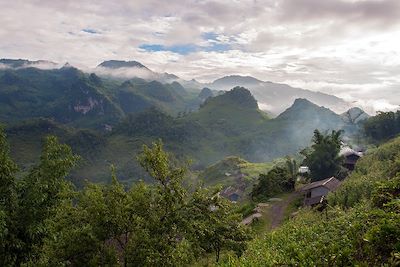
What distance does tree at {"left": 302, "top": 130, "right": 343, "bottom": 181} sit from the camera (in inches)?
2798

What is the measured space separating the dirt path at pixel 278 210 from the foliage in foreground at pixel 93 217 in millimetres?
28340

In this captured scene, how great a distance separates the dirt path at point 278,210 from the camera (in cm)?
4847

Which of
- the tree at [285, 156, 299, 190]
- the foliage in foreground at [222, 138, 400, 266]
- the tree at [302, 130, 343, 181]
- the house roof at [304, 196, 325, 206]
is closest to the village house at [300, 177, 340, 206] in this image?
the house roof at [304, 196, 325, 206]

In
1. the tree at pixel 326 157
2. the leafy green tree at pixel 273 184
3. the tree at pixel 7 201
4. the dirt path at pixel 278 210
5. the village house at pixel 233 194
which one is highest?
the tree at pixel 7 201

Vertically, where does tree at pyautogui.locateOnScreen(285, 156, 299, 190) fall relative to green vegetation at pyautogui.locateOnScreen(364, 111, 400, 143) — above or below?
below

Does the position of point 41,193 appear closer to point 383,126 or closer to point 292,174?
point 292,174

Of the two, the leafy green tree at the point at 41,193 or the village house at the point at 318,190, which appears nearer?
the leafy green tree at the point at 41,193

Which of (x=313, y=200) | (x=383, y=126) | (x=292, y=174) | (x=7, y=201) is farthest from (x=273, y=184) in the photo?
(x=383, y=126)

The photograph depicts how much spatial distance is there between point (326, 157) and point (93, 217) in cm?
6014

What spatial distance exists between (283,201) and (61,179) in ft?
155

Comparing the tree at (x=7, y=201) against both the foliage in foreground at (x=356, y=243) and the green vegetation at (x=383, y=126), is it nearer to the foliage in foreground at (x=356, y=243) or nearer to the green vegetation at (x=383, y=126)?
the foliage in foreground at (x=356, y=243)

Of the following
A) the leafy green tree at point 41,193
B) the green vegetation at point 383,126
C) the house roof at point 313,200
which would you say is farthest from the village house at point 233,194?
the leafy green tree at point 41,193

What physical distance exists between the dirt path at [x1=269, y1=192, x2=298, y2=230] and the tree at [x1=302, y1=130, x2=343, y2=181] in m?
10.4

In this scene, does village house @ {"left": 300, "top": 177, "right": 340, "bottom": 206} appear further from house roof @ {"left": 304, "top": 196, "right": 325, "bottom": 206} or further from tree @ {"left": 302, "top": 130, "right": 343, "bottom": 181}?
tree @ {"left": 302, "top": 130, "right": 343, "bottom": 181}
